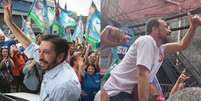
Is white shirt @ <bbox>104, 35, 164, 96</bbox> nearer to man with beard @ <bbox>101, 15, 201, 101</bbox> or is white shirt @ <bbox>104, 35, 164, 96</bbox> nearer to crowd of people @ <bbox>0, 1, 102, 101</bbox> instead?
man with beard @ <bbox>101, 15, 201, 101</bbox>

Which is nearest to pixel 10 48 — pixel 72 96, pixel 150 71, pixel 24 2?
pixel 72 96

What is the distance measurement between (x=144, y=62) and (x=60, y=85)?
76cm

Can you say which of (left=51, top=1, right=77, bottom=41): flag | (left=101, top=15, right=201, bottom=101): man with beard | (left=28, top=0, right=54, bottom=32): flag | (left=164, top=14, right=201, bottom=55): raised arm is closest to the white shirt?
(left=101, top=15, right=201, bottom=101): man with beard

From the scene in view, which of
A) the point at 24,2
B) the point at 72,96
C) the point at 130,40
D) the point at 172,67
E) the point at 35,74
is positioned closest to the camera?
the point at 172,67

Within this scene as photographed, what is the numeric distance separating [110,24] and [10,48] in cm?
720

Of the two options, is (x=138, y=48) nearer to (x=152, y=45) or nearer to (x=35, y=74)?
(x=152, y=45)

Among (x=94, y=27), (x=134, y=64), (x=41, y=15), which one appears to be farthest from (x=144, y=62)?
(x=41, y=15)

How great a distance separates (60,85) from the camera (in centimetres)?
339

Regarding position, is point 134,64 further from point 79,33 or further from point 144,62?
point 79,33

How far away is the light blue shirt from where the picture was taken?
3.38m

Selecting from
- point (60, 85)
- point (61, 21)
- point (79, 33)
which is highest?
point (60, 85)

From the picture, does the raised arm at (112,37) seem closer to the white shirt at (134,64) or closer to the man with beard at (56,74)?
the white shirt at (134,64)

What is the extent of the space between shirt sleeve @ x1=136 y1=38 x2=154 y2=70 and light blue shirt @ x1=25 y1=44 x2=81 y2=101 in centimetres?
66

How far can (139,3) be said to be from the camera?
9.30 ft
